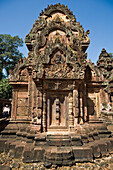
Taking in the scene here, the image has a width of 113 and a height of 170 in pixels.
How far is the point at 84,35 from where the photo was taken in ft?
23.5

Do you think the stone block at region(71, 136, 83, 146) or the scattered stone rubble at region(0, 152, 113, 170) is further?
the stone block at region(71, 136, 83, 146)

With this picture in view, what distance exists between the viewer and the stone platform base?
4566mm

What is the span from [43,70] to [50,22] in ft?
10.6

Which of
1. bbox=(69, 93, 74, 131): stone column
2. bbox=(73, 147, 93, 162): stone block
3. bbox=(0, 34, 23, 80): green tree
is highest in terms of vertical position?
bbox=(0, 34, 23, 80): green tree

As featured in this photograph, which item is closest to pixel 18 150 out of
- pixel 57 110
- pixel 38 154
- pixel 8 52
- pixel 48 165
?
pixel 38 154

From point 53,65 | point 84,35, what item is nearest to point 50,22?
point 84,35

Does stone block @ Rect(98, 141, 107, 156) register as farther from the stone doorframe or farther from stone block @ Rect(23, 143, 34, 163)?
stone block @ Rect(23, 143, 34, 163)

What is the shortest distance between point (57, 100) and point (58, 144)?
2.09 meters

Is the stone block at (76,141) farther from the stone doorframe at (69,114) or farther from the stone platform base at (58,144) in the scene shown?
the stone doorframe at (69,114)

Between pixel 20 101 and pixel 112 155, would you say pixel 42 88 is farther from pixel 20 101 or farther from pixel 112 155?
pixel 112 155

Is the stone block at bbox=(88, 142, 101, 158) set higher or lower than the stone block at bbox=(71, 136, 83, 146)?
lower

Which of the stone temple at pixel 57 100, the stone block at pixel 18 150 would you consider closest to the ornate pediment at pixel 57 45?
the stone temple at pixel 57 100

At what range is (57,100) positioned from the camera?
6.22 metres

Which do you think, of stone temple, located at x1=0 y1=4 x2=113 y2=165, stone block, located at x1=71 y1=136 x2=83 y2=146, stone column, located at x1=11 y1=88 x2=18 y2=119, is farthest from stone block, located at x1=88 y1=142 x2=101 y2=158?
stone column, located at x1=11 y1=88 x2=18 y2=119
